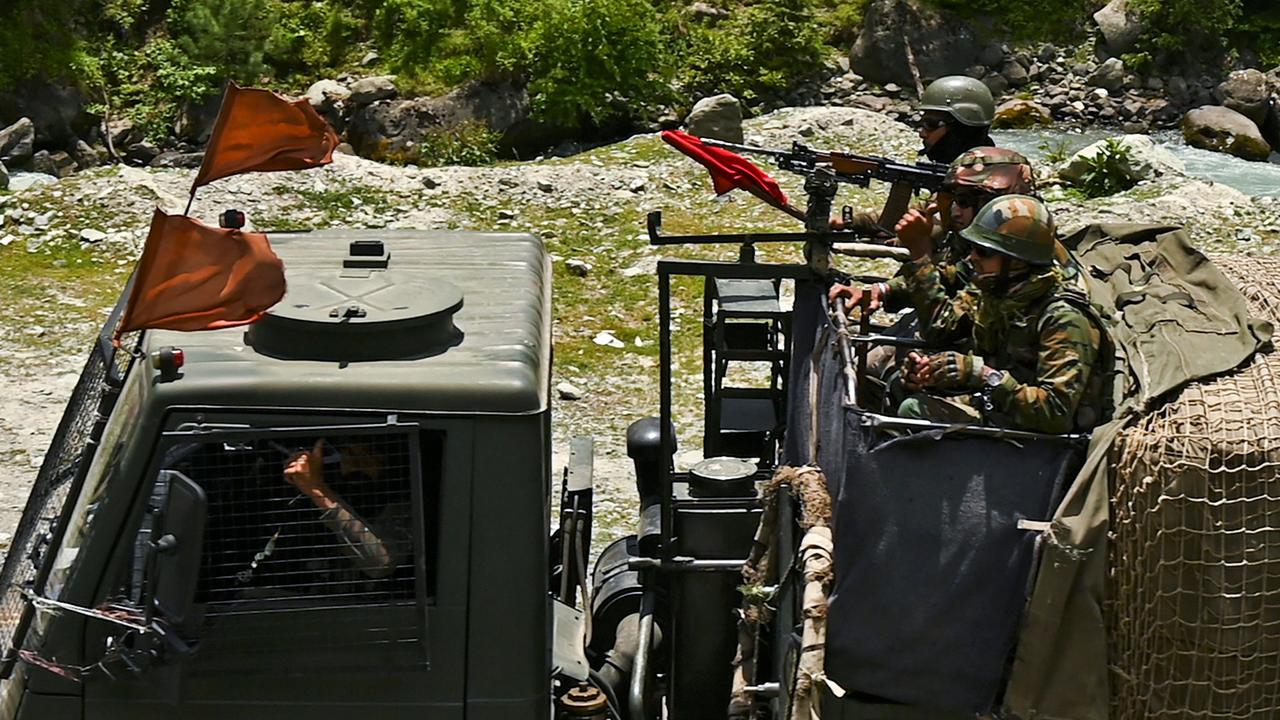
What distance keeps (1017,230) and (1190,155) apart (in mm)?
16618

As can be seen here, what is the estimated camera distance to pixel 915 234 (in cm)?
524

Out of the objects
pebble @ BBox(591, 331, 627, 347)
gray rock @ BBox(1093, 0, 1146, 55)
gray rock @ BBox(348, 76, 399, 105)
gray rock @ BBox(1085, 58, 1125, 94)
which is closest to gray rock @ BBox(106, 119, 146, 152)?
gray rock @ BBox(348, 76, 399, 105)

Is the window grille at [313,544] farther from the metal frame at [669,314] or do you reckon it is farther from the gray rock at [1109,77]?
the gray rock at [1109,77]

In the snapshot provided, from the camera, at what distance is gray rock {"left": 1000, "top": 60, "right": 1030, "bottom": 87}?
23.3 m

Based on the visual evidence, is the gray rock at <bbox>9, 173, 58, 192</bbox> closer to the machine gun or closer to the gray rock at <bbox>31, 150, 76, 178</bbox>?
the gray rock at <bbox>31, 150, 76, 178</bbox>

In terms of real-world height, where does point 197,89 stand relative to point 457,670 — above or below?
above

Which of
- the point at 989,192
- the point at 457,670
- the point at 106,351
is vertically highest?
the point at 989,192

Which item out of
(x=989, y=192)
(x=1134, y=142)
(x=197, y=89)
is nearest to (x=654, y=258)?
(x=1134, y=142)

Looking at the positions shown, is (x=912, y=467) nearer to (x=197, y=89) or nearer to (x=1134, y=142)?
(x=1134, y=142)

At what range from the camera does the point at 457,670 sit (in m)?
3.69

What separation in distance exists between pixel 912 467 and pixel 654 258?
910cm

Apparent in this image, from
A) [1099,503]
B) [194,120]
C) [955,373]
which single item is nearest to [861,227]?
[955,373]

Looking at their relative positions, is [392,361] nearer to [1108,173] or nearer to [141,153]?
[1108,173]

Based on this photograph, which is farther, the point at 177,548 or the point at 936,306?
the point at 936,306
